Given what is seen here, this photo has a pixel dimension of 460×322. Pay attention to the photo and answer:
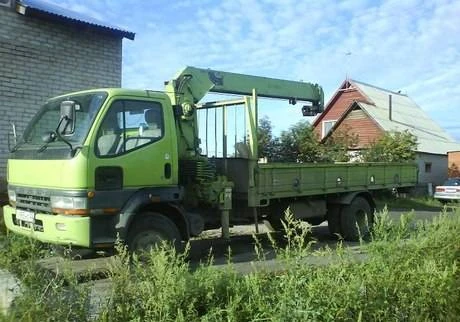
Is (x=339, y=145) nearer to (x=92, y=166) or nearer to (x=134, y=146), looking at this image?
(x=134, y=146)

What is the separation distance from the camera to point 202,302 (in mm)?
3961

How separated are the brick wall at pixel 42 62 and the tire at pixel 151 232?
5301 mm

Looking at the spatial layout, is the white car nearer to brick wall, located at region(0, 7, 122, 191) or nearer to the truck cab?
brick wall, located at region(0, 7, 122, 191)

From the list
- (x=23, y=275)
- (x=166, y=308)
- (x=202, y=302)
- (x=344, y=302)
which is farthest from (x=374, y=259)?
(x=23, y=275)

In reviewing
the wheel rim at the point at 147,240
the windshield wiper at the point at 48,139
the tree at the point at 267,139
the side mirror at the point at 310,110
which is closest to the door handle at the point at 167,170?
the wheel rim at the point at 147,240

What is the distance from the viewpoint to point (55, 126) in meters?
7.49

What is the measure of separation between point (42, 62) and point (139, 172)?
6.15m

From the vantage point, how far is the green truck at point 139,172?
6.94 metres

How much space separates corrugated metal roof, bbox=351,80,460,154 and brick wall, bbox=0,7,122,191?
24.4 meters

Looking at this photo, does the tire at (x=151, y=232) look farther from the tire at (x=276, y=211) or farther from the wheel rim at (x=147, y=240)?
the tire at (x=276, y=211)

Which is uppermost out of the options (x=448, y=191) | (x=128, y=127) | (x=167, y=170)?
(x=128, y=127)

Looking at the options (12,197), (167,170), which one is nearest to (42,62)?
(12,197)

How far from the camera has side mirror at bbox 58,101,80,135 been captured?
22.2 feet

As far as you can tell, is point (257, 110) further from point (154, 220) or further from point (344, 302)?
point (344, 302)
